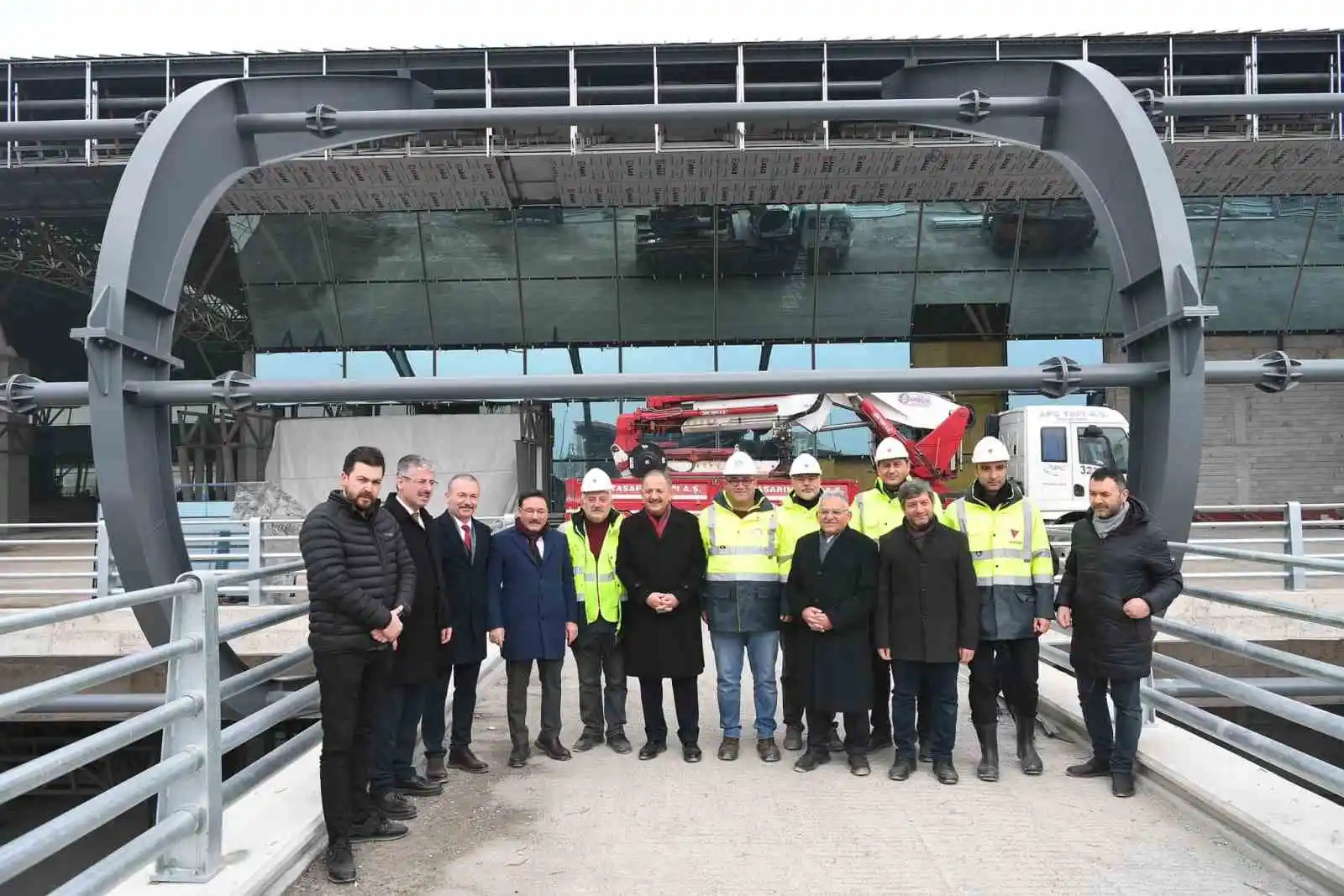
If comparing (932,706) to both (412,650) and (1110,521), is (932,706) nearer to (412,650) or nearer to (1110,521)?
(1110,521)

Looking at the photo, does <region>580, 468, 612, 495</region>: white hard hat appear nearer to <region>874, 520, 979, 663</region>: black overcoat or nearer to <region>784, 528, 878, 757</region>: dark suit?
<region>784, 528, 878, 757</region>: dark suit

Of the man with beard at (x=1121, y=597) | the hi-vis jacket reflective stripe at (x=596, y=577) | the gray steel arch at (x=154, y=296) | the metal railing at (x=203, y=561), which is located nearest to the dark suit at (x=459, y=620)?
the hi-vis jacket reflective stripe at (x=596, y=577)

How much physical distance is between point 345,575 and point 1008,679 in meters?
3.77

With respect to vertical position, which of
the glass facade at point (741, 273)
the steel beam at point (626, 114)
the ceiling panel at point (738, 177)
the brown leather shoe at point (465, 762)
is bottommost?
the brown leather shoe at point (465, 762)

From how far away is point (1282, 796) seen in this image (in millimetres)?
4367

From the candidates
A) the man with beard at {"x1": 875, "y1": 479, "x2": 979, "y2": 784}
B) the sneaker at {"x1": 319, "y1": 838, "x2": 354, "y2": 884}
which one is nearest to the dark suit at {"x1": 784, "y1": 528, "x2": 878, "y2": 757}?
the man with beard at {"x1": 875, "y1": 479, "x2": 979, "y2": 784}

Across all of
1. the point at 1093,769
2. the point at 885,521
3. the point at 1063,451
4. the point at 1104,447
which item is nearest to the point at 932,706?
the point at 1093,769

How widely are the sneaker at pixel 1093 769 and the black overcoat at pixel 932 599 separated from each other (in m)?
0.90

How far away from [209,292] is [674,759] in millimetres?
19686

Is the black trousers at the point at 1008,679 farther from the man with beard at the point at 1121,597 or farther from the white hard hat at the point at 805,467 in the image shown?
the white hard hat at the point at 805,467

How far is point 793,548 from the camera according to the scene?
580 centimetres

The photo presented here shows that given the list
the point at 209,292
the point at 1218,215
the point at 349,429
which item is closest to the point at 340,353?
the point at 349,429

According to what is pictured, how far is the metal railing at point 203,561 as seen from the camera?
1089 cm

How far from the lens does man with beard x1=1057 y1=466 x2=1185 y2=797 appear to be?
15.6 ft
